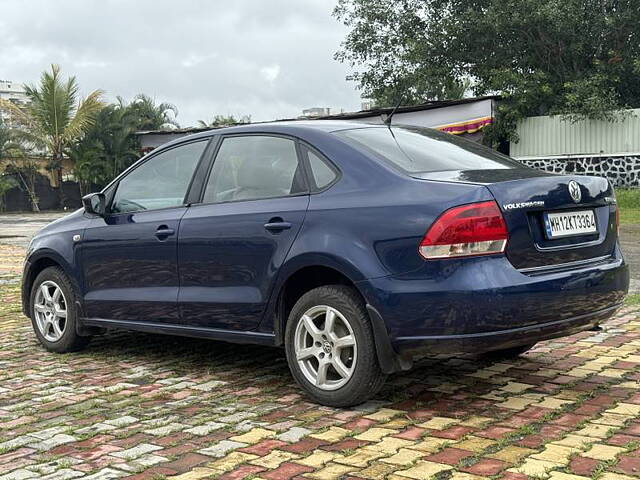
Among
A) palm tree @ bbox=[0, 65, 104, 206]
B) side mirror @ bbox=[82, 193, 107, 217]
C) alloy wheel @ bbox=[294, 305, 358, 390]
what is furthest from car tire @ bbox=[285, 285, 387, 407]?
palm tree @ bbox=[0, 65, 104, 206]

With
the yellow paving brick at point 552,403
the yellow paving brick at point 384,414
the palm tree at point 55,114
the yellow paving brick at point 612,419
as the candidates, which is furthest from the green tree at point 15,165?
the yellow paving brick at point 612,419

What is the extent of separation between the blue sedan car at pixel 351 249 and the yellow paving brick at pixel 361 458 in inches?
23.8

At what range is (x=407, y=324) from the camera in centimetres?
423

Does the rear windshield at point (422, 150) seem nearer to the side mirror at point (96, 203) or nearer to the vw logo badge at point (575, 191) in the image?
the vw logo badge at point (575, 191)

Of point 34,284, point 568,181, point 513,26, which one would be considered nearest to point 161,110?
point 513,26

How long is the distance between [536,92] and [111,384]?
22064mm

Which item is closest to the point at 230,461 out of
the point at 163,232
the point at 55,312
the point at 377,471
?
the point at 377,471

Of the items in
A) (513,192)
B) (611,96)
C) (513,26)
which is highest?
(513,26)

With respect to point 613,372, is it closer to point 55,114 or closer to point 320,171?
point 320,171

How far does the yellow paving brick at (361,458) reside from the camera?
3.71m

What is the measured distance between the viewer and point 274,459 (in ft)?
12.4

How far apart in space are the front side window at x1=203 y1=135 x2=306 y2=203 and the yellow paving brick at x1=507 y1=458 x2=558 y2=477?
6.67 ft

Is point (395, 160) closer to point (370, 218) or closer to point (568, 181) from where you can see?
point (370, 218)

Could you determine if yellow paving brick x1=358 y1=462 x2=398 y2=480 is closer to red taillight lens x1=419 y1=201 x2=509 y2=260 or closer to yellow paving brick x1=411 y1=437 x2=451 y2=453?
yellow paving brick x1=411 y1=437 x2=451 y2=453
